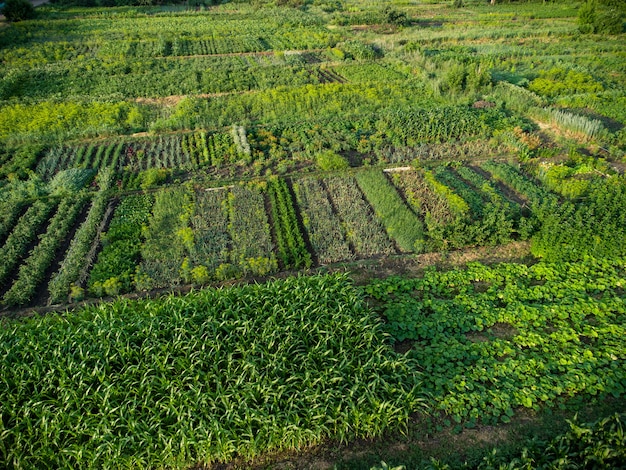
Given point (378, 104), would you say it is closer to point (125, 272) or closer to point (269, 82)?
point (269, 82)

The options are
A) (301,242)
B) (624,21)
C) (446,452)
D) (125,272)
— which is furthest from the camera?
(624,21)

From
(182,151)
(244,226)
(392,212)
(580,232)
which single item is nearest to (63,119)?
(182,151)

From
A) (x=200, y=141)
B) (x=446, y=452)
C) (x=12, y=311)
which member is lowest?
(x=446, y=452)

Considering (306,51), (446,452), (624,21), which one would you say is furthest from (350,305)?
(624,21)

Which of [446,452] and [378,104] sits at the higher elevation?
[378,104]

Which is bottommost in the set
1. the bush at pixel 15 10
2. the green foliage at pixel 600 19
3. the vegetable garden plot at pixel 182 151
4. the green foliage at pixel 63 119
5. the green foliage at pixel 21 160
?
the vegetable garden plot at pixel 182 151

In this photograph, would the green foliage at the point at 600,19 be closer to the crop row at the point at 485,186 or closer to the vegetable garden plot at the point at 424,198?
the crop row at the point at 485,186

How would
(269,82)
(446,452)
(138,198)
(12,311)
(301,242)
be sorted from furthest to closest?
(269,82) < (138,198) < (301,242) < (12,311) < (446,452)

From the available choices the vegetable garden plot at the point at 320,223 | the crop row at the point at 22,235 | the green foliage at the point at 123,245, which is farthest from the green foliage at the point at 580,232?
the crop row at the point at 22,235
